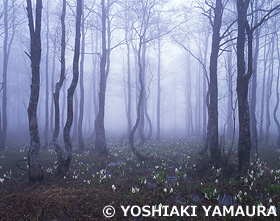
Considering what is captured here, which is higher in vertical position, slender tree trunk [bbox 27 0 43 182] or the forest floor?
slender tree trunk [bbox 27 0 43 182]

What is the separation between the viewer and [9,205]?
4.23 meters

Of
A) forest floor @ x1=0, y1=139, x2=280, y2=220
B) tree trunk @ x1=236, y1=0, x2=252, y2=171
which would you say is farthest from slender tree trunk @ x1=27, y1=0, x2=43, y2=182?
tree trunk @ x1=236, y1=0, x2=252, y2=171

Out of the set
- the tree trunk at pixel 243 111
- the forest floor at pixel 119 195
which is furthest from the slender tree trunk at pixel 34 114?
the tree trunk at pixel 243 111

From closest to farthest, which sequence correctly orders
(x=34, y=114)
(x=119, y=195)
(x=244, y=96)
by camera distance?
(x=119, y=195), (x=34, y=114), (x=244, y=96)

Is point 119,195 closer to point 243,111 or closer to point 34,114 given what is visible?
point 34,114

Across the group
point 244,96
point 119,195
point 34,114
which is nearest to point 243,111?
point 244,96

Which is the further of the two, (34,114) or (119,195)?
(34,114)

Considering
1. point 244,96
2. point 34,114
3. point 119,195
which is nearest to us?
point 119,195

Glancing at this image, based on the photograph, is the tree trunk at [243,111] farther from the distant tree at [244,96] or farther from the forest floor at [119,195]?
the forest floor at [119,195]

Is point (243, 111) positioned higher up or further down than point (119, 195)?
higher up

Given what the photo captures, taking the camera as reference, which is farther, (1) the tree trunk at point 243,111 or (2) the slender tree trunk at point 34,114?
(1) the tree trunk at point 243,111

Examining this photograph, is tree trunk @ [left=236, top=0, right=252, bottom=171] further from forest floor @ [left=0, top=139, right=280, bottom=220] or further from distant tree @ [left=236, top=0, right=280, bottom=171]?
forest floor @ [left=0, top=139, right=280, bottom=220]

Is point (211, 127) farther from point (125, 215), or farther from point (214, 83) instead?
point (125, 215)

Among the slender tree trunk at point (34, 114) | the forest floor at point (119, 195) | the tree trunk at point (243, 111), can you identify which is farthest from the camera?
the tree trunk at point (243, 111)
